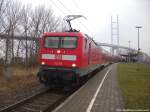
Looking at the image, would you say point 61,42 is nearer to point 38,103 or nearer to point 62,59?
point 62,59

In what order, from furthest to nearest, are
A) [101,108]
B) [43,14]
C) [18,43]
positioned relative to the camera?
[43,14] < [18,43] < [101,108]

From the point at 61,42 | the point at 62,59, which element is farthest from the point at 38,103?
the point at 61,42

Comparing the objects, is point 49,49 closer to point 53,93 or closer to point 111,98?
point 53,93

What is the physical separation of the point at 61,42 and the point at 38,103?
4.99 meters

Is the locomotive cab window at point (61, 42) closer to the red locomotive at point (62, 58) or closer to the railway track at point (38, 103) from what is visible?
the red locomotive at point (62, 58)

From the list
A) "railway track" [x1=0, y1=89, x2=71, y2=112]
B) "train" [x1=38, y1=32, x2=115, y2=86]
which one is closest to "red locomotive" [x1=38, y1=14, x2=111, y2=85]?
"train" [x1=38, y1=32, x2=115, y2=86]

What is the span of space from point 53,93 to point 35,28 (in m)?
28.8

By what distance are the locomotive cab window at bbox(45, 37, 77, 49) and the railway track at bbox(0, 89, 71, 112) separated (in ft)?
8.61

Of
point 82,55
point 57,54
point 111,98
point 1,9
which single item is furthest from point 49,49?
point 1,9

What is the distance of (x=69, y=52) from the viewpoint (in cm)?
1570

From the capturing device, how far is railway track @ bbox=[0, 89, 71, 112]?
10.3m

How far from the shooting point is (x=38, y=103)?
12008 mm

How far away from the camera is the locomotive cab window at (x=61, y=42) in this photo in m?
15.9

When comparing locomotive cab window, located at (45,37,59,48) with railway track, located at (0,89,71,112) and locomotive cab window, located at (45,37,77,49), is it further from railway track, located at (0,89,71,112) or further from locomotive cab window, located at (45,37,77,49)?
railway track, located at (0,89,71,112)
